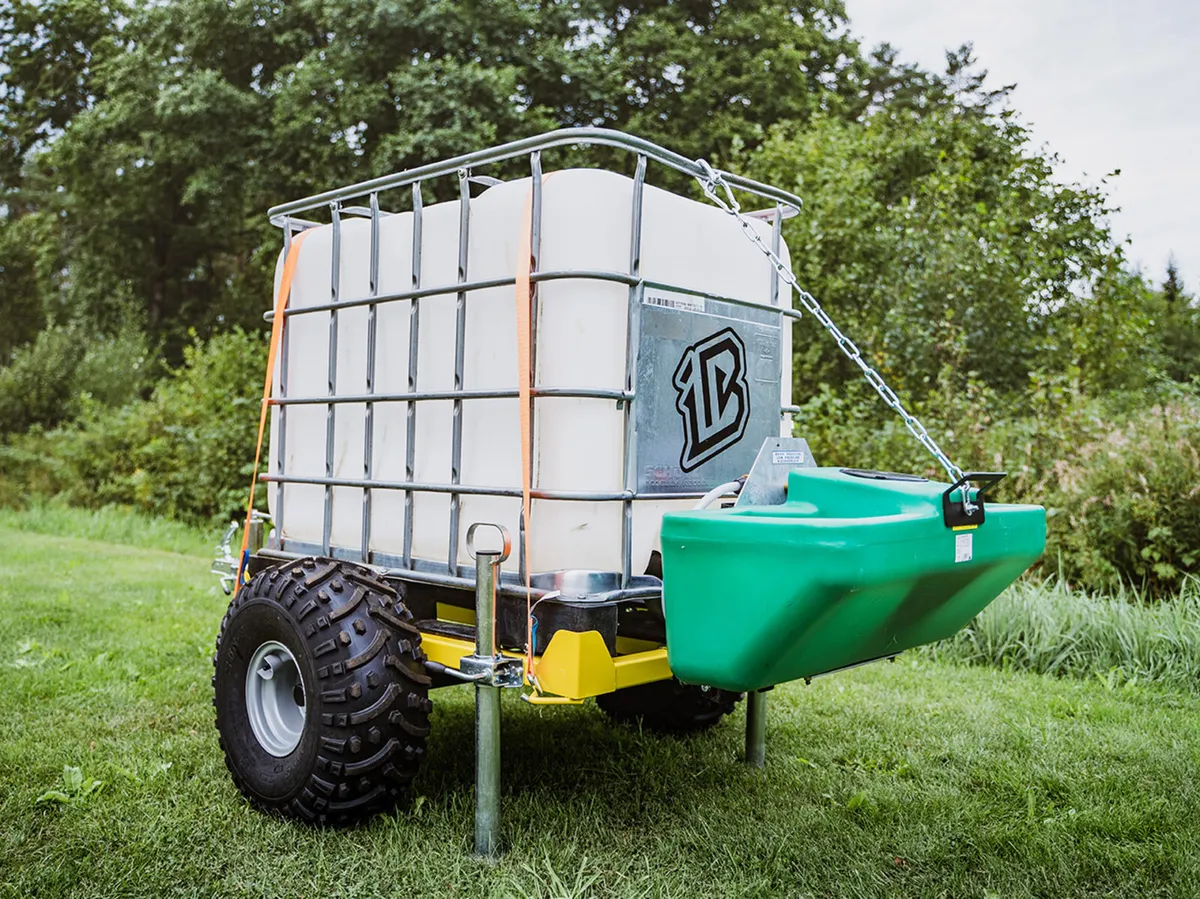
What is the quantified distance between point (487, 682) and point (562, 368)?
980mm

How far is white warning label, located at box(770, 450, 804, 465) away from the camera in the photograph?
11.2 ft

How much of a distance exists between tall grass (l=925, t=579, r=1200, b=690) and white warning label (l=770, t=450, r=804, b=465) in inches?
113

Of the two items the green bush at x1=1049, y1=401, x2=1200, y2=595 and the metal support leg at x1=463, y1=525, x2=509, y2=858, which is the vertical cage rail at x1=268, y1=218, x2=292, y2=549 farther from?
the green bush at x1=1049, y1=401, x2=1200, y2=595

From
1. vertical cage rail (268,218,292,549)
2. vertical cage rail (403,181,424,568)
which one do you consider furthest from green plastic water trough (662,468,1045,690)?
vertical cage rail (268,218,292,549)

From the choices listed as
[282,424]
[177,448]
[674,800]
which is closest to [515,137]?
[177,448]

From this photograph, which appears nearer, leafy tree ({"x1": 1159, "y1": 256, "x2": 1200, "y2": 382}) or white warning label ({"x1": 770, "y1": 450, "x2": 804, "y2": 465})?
white warning label ({"x1": 770, "y1": 450, "x2": 804, "y2": 465})

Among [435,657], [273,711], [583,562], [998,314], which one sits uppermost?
[998,314]

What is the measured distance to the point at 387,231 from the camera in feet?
12.8

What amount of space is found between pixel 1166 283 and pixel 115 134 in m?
Answer: 37.8

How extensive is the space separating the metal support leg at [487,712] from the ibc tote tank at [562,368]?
16cm

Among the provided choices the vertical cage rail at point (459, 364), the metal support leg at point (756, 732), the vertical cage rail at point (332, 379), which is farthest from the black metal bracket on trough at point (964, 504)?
the vertical cage rail at point (332, 379)

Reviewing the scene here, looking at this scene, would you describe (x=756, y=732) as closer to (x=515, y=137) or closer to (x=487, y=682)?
(x=487, y=682)

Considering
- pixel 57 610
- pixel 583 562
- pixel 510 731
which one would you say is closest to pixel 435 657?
pixel 583 562

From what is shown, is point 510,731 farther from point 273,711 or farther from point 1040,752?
point 1040,752
